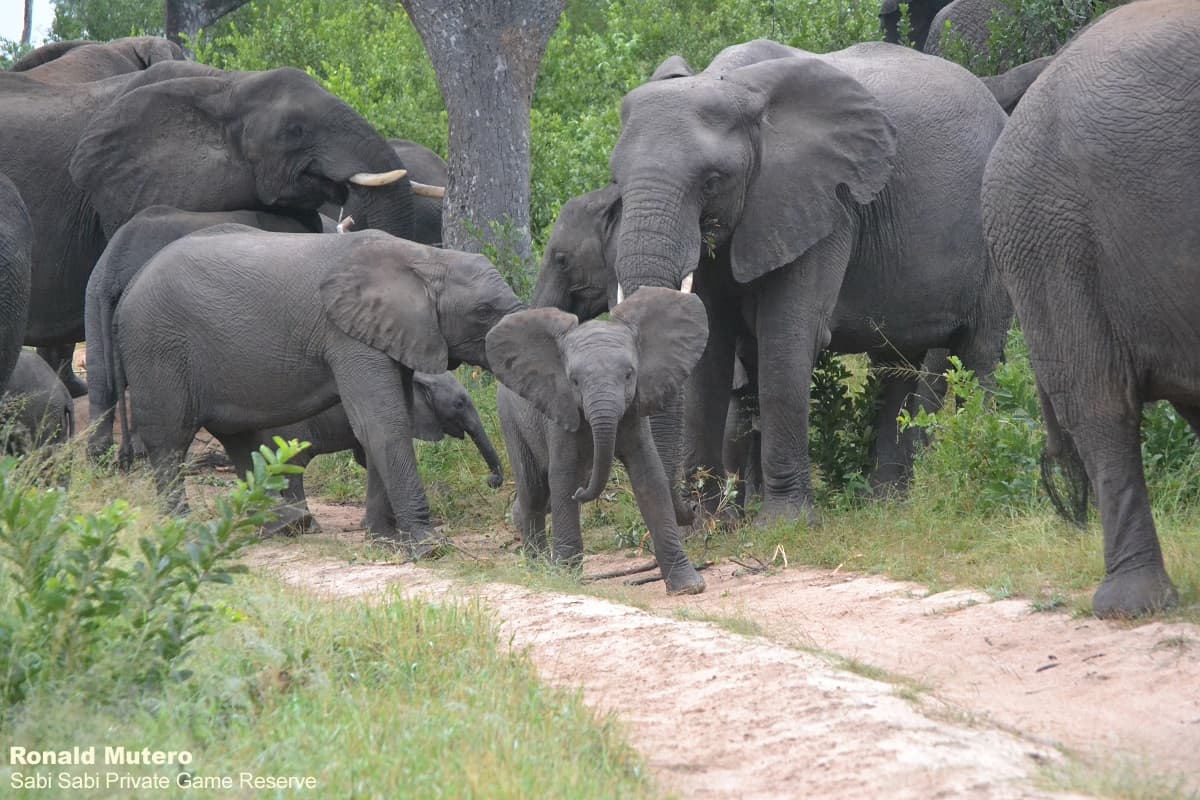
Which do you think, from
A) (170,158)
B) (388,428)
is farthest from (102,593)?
(170,158)

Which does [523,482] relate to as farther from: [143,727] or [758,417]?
[143,727]

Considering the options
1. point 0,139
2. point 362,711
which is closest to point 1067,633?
point 362,711

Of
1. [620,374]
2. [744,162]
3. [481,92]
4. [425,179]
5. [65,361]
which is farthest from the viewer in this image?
[425,179]

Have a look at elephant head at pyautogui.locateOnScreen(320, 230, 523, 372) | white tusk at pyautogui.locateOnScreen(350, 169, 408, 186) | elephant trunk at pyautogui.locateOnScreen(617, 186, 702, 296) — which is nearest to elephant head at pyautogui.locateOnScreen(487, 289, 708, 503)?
elephant trunk at pyautogui.locateOnScreen(617, 186, 702, 296)

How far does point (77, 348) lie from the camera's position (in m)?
16.2

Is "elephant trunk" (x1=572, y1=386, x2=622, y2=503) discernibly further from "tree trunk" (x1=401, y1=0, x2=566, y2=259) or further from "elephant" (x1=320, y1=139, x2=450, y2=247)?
"elephant" (x1=320, y1=139, x2=450, y2=247)

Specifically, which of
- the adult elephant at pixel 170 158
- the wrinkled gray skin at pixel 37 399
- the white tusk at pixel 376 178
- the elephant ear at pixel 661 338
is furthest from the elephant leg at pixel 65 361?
the elephant ear at pixel 661 338

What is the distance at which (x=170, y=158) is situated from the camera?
1064 cm

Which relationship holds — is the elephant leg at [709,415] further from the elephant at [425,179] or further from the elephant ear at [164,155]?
the elephant at [425,179]

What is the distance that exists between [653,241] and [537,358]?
0.72 meters

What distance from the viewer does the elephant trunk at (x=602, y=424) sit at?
6.74 m

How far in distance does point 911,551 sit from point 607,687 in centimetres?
244

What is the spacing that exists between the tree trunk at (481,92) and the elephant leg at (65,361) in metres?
2.85

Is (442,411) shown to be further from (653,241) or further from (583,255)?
(653,241)
